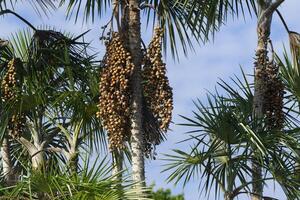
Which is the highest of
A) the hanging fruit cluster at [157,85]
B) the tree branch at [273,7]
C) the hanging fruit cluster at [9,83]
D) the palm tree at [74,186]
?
the tree branch at [273,7]

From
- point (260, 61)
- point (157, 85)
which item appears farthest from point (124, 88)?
point (260, 61)

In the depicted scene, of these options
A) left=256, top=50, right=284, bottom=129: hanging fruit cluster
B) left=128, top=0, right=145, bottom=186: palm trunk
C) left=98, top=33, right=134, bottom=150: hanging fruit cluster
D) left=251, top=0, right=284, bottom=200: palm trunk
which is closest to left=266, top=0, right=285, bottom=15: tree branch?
left=251, top=0, right=284, bottom=200: palm trunk

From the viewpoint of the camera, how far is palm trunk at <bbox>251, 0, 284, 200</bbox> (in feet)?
35.2

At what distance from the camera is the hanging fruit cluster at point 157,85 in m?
9.66

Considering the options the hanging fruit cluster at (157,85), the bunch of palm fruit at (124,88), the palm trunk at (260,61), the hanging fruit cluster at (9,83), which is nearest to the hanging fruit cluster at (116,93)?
the bunch of palm fruit at (124,88)

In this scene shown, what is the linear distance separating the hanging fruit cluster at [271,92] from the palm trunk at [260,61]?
0.04ft

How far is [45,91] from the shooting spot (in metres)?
12.0

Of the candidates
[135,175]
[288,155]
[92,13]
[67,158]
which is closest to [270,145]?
[288,155]

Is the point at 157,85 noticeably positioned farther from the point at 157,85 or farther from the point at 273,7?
the point at 273,7

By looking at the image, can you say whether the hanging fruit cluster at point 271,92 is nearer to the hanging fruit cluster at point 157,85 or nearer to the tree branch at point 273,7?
the tree branch at point 273,7

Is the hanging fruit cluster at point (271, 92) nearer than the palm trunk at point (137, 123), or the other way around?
the palm trunk at point (137, 123)

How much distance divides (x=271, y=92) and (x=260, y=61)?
39 centimetres

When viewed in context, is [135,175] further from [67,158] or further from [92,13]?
[67,158]

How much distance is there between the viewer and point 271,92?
10.9 metres
